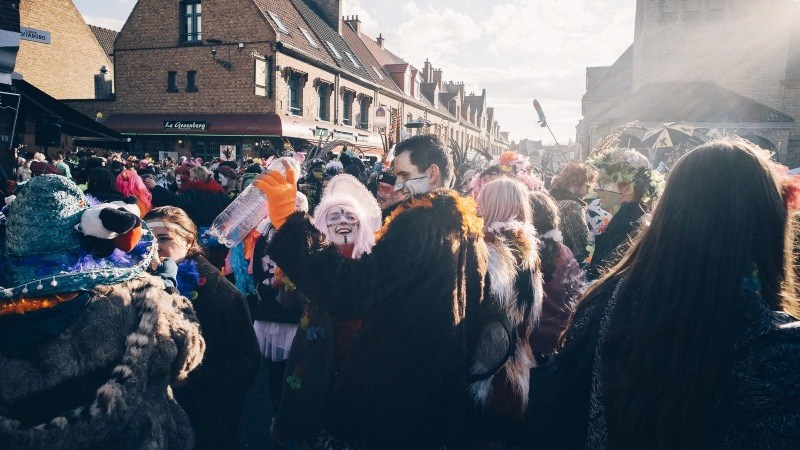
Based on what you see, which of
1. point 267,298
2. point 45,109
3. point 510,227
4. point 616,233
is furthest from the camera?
point 45,109

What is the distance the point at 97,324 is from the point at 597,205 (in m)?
5.37

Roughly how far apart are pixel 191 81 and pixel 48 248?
842 inches

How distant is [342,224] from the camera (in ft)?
8.77

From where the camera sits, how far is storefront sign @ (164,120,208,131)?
19.7 m

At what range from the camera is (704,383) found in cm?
134

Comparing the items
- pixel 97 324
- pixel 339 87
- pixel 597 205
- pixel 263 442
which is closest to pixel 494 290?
pixel 97 324

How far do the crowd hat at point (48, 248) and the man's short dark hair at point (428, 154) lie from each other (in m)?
1.44

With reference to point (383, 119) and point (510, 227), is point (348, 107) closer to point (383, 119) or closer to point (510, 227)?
point (383, 119)

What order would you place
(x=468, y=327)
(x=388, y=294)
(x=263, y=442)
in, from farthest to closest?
1. (x=263, y=442)
2. (x=468, y=327)
3. (x=388, y=294)

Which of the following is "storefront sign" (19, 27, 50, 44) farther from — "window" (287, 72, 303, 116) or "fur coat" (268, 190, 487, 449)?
"window" (287, 72, 303, 116)

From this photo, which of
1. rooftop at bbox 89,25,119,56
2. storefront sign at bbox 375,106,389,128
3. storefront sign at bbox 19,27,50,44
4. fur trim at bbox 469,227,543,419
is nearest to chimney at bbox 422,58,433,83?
rooftop at bbox 89,25,119,56

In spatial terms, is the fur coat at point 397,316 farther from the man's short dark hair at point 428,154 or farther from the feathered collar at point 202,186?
the feathered collar at point 202,186

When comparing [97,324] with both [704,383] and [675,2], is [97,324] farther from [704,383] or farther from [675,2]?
[675,2]

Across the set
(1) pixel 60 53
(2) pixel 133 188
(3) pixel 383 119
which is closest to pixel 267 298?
(2) pixel 133 188
